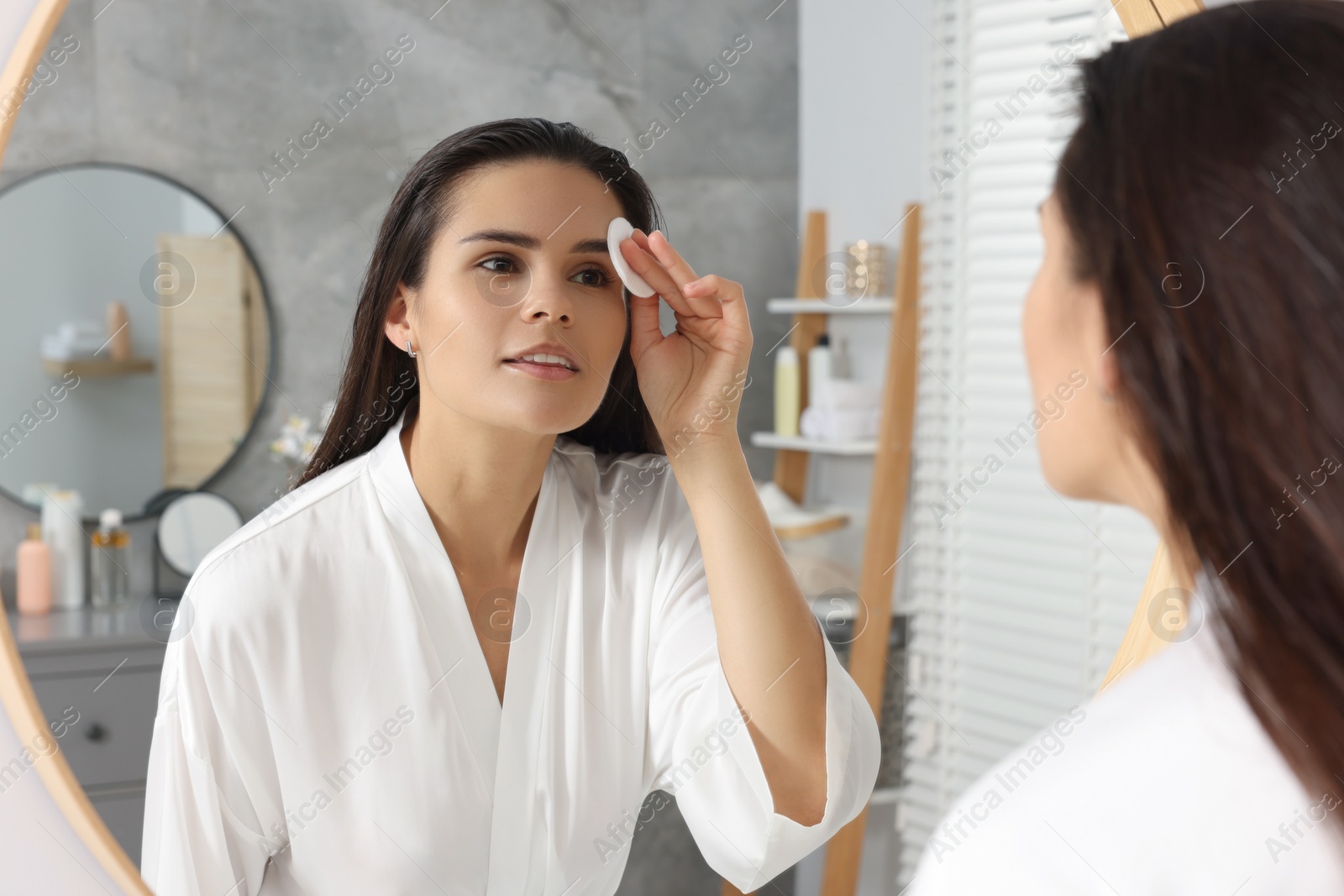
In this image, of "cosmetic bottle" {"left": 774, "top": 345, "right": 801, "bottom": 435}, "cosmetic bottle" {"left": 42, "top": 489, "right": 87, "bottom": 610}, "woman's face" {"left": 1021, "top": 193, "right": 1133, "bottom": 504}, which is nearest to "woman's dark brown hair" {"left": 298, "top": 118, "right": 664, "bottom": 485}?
"woman's face" {"left": 1021, "top": 193, "right": 1133, "bottom": 504}

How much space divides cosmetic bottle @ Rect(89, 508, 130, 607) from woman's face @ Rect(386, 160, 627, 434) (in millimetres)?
703

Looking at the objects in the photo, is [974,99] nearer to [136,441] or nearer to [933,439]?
[933,439]

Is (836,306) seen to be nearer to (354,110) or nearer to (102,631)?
(354,110)

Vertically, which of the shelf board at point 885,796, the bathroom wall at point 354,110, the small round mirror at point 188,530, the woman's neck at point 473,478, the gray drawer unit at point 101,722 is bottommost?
the shelf board at point 885,796

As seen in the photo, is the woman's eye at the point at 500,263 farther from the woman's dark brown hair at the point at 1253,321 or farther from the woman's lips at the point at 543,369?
the woman's dark brown hair at the point at 1253,321

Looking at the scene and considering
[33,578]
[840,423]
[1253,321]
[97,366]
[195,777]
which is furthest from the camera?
[840,423]

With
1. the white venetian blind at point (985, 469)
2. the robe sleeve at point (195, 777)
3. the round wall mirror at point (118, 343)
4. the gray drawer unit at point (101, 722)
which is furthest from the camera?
the round wall mirror at point (118, 343)

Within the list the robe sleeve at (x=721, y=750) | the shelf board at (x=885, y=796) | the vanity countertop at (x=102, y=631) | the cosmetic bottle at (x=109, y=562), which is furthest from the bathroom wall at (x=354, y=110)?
the robe sleeve at (x=721, y=750)

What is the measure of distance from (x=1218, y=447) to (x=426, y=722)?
0.39 m

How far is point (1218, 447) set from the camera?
246 mm

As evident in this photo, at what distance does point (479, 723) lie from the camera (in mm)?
511

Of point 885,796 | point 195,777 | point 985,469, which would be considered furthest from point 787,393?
point 195,777

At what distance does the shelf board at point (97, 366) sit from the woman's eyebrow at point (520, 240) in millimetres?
858

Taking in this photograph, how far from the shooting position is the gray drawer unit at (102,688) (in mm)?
738
